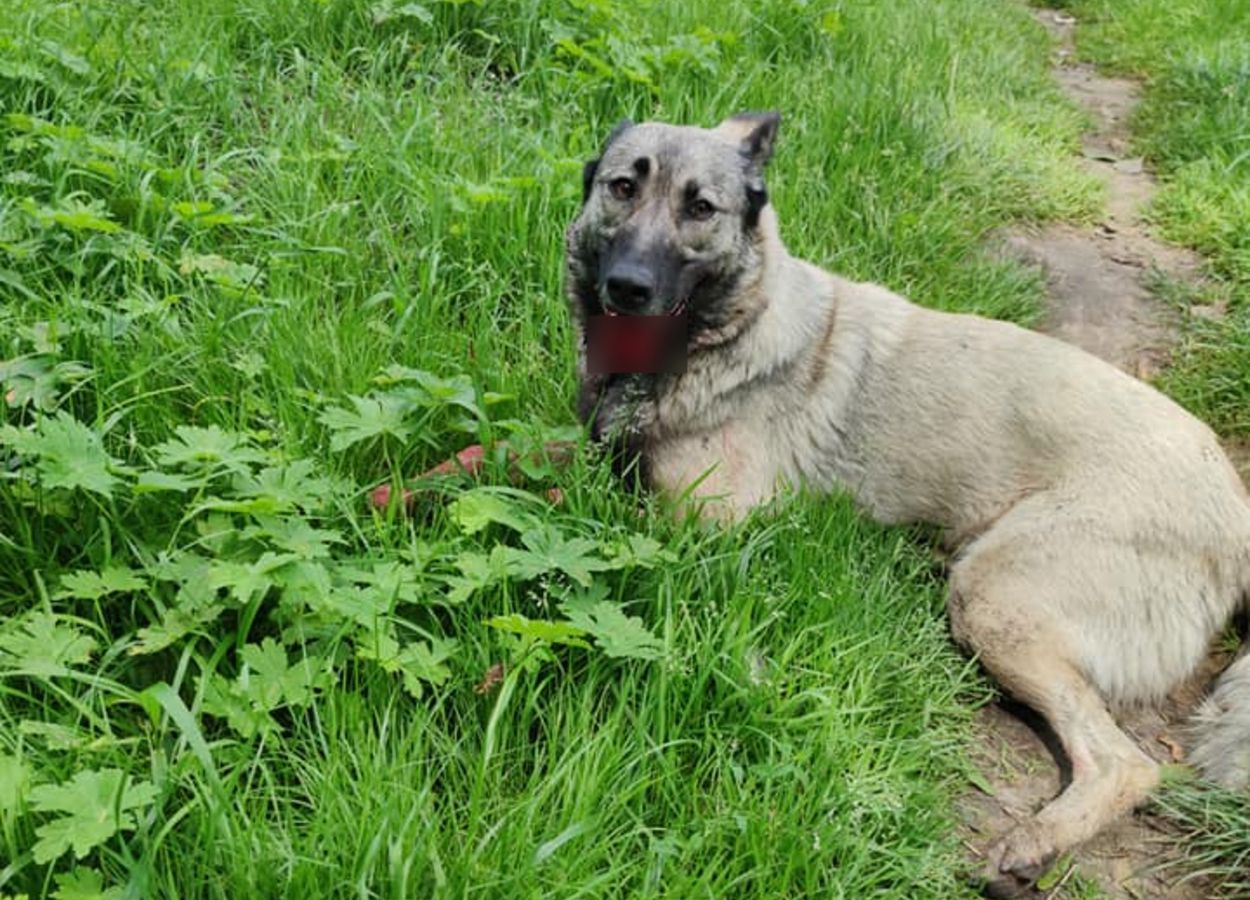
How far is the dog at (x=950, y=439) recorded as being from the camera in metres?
2.66

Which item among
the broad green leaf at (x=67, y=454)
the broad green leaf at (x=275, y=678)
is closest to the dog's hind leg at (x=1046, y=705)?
the broad green leaf at (x=275, y=678)

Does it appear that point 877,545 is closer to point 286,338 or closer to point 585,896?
point 585,896

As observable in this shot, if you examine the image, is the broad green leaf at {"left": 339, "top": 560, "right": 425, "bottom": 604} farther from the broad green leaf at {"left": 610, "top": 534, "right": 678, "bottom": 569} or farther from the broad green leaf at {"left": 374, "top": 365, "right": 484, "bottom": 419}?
the broad green leaf at {"left": 374, "top": 365, "right": 484, "bottom": 419}

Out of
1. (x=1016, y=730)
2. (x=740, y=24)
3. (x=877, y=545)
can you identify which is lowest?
(x=1016, y=730)

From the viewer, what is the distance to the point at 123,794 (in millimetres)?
1665

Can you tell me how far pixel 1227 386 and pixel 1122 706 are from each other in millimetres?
1599

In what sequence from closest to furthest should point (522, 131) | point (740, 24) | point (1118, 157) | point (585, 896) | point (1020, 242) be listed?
point (585, 896) < point (522, 131) < point (1020, 242) < point (740, 24) < point (1118, 157)

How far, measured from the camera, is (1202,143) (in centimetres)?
532

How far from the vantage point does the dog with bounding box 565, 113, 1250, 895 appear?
8.73 feet

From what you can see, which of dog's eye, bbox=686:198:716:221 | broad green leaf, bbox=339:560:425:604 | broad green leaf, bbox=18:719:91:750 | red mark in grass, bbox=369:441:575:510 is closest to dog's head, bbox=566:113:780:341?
dog's eye, bbox=686:198:716:221

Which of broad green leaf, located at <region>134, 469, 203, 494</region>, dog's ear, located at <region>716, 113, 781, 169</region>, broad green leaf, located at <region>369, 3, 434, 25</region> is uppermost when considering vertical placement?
dog's ear, located at <region>716, 113, 781, 169</region>

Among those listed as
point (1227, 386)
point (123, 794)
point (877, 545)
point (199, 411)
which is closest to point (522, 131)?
point (199, 411)

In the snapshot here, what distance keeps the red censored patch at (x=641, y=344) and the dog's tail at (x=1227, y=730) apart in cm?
155

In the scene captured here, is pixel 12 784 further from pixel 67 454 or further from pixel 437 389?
pixel 437 389
